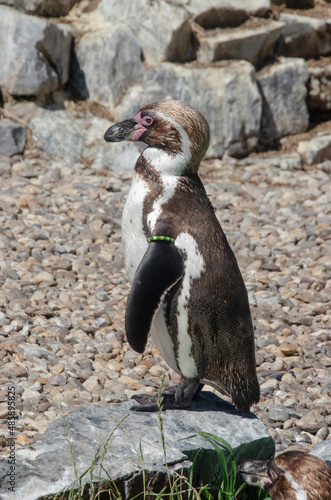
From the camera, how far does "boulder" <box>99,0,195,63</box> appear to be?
7098 millimetres

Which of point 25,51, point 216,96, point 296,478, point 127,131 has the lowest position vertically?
point 216,96

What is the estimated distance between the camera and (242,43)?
7.47 m

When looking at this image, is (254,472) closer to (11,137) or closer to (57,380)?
(57,380)

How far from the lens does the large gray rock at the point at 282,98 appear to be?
25.3ft

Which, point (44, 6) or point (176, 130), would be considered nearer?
point (176, 130)

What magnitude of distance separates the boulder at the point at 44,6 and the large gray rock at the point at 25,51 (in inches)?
5.2

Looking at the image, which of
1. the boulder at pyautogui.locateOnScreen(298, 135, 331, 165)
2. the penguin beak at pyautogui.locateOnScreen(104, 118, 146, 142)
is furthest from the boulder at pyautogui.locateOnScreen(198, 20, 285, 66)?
the penguin beak at pyautogui.locateOnScreen(104, 118, 146, 142)

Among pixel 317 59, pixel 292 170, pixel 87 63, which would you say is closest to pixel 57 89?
pixel 87 63

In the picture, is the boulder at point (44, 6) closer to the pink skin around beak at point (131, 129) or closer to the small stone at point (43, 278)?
the small stone at point (43, 278)

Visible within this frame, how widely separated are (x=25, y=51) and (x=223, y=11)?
2.38 metres

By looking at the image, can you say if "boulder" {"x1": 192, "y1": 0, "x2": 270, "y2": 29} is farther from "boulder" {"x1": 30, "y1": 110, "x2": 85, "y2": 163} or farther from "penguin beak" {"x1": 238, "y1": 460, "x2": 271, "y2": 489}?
"penguin beak" {"x1": 238, "y1": 460, "x2": 271, "y2": 489}

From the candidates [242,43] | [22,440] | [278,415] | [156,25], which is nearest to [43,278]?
[22,440]

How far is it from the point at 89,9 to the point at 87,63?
73cm

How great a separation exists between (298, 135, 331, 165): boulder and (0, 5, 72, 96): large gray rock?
298 cm
